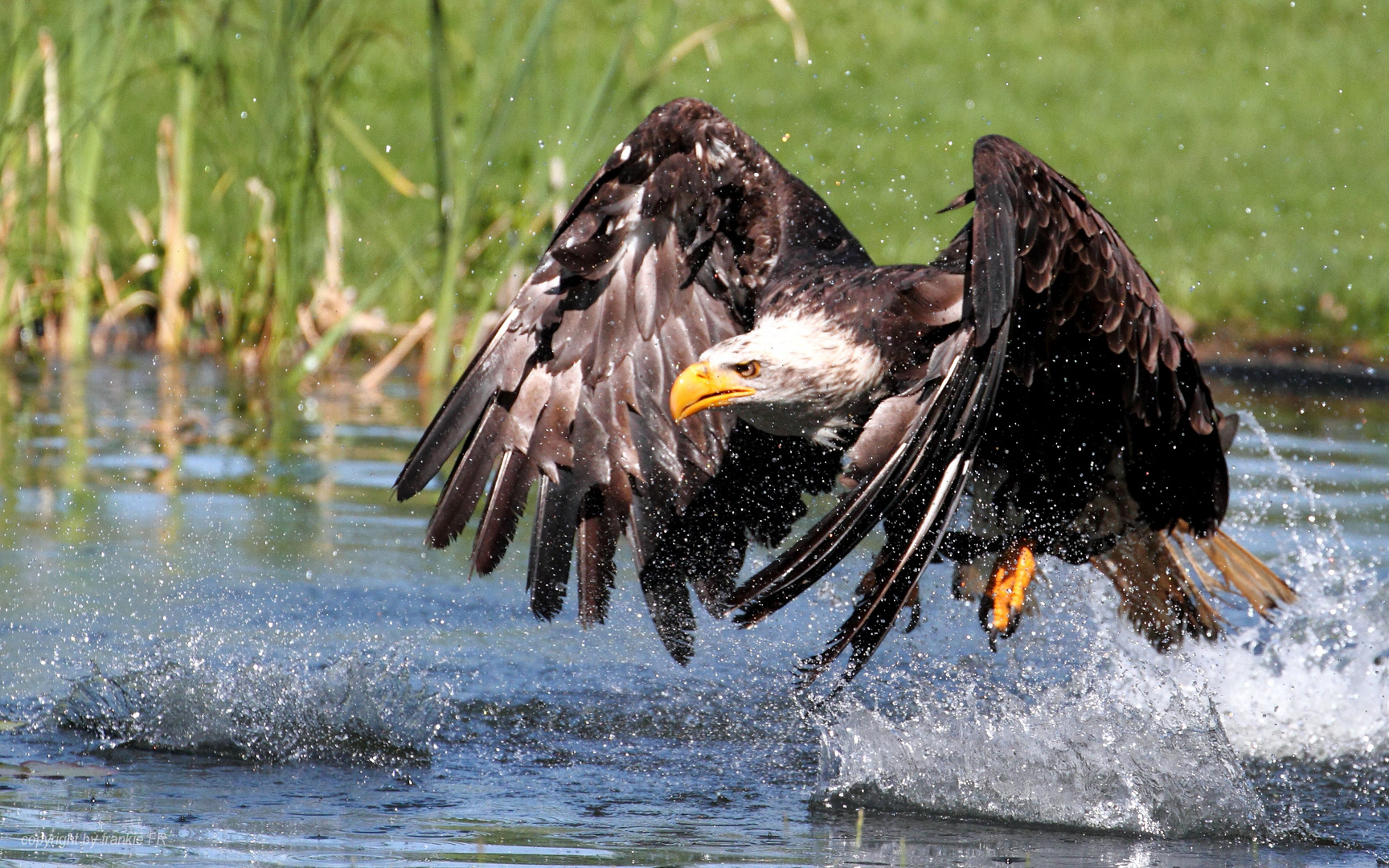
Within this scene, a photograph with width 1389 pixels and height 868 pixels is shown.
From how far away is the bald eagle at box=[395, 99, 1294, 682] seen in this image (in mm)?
3986

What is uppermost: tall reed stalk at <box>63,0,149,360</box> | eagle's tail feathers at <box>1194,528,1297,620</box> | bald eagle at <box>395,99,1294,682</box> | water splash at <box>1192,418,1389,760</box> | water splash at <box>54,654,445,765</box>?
tall reed stalk at <box>63,0,149,360</box>

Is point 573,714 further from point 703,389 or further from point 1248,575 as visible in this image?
point 1248,575

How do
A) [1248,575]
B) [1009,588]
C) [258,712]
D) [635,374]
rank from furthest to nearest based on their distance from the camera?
[1248,575]
[635,374]
[1009,588]
[258,712]

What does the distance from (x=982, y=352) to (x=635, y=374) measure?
1399 millimetres

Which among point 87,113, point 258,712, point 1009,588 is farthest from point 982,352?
point 87,113

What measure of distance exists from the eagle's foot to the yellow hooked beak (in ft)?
3.18

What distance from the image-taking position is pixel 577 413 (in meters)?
4.77

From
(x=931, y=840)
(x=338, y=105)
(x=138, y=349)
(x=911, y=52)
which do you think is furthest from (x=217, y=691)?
(x=911, y=52)

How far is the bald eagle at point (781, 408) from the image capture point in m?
3.99

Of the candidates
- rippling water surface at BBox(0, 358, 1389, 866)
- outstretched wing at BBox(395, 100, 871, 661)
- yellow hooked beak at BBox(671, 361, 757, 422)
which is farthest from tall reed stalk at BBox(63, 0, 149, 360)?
yellow hooked beak at BBox(671, 361, 757, 422)

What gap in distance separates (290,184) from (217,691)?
14.7 feet

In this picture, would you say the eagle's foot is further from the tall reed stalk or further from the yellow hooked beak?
the tall reed stalk

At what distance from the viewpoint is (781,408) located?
13.6ft

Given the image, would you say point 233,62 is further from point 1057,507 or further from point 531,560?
point 1057,507
